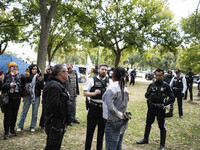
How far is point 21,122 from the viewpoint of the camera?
509 centimetres

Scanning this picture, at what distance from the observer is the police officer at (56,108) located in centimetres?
251

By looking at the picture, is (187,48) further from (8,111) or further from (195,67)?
(8,111)

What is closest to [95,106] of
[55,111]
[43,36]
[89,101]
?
[89,101]

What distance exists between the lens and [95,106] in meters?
3.60

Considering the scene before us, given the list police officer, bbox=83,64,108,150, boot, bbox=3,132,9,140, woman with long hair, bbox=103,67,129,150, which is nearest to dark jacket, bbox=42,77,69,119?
woman with long hair, bbox=103,67,129,150

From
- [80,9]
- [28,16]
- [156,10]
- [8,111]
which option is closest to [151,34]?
[156,10]

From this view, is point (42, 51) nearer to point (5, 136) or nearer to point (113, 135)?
point (5, 136)

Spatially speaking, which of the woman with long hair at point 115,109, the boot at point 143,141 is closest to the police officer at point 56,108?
the woman with long hair at point 115,109

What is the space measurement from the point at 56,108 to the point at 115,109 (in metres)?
0.92

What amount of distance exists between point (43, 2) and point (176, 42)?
1985 centimetres

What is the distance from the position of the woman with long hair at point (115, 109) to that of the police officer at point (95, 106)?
0.80m

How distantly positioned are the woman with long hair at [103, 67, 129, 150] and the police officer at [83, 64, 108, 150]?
802mm

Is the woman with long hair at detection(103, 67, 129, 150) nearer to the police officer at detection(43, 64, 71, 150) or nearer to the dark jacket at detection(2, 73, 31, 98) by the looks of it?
the police officer at detection(43, 64, 71, 150)

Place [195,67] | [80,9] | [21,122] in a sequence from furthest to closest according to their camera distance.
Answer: [195,67], [80,9], [21,122]
